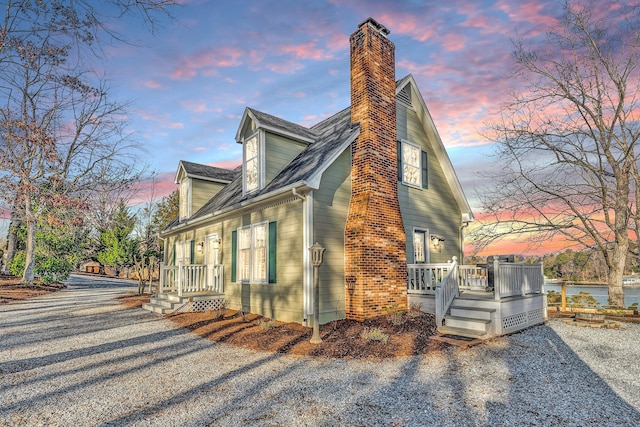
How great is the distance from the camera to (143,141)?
586 inches

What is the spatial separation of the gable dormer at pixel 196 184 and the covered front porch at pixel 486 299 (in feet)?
33.1

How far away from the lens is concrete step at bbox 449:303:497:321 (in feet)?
27.3

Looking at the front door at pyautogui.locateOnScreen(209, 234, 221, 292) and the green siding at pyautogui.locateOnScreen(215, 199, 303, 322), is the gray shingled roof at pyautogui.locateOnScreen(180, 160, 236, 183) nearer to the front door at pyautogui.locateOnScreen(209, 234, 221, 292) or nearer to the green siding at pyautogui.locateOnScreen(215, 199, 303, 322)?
the front door at pyautogui.locateOnScreen(209, 234, 221, 292)

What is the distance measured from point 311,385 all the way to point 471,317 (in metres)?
5.01

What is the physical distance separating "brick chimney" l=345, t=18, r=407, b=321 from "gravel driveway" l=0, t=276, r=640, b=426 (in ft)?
9.49

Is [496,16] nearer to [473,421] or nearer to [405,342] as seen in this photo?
[405,342]

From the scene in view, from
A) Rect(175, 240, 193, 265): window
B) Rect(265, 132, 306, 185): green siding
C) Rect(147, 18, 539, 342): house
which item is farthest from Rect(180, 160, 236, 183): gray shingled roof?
Rect(265, 132, 306, 185): green siding

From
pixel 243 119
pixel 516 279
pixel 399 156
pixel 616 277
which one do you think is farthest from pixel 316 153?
pixel 616 277

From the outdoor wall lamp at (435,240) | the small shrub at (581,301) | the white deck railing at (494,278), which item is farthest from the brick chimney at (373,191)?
the small shrub at (581,301)

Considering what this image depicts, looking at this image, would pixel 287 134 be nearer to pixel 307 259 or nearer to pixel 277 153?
pixel 277 153

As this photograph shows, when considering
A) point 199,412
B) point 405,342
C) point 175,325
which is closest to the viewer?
point 199,412

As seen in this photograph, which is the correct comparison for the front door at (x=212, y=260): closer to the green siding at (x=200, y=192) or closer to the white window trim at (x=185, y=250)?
the white window trim at (x=185, y=250)

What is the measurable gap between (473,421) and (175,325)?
842 centimetres

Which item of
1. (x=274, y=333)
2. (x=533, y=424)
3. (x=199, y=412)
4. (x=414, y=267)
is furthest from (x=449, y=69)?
(x=199, y=412)
